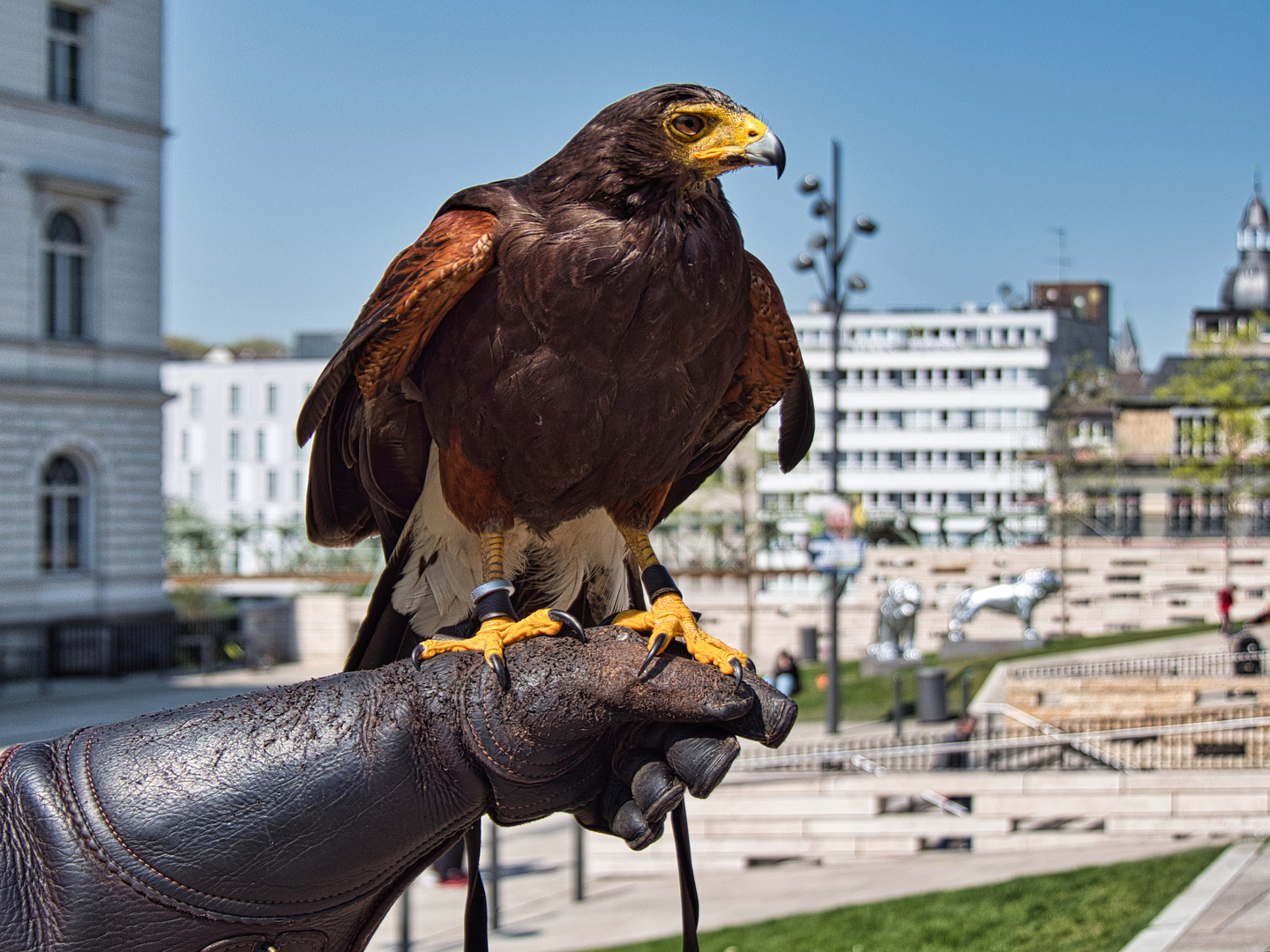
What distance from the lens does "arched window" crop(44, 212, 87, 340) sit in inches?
1108

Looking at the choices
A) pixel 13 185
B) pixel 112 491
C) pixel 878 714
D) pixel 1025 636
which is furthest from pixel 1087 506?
pixel 13 185

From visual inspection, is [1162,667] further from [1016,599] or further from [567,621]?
[567,621]

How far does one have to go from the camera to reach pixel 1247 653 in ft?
66.9

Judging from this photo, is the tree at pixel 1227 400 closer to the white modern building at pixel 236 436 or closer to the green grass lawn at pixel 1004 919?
the green grass lawn at pixel 1004 919

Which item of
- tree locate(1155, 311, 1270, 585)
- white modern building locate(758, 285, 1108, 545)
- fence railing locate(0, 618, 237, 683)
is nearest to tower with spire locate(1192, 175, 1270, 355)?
white modern building locate(758, 285, 1108, 545)

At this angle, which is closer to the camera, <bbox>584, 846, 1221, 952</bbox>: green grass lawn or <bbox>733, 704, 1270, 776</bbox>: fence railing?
<bbox>584, 846, 1221, 952</bbox>: green grass lawn

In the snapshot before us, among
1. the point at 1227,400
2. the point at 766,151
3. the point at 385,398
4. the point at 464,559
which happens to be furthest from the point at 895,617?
the point at 766,151

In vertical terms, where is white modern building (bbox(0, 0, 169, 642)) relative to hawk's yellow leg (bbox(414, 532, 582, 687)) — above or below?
above

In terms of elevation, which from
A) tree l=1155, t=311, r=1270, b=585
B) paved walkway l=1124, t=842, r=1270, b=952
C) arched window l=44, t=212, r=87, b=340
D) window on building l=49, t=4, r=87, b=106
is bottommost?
paved walkway l=1124, t=842, r=1270, b=952

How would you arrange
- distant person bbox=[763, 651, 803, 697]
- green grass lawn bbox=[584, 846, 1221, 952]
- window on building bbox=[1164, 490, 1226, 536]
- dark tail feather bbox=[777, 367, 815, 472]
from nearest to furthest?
1. dark tail feather bbox=[777, 367, 815, 472]
2. green grass lawn bbox=[584, 846, 1221, 952]
3. distant person bbox=[763, 651, 803, 697]
4. window on building bbox=[1164, 490, 1226, 536]

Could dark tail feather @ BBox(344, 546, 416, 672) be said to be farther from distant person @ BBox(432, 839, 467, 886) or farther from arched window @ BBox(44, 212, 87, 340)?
arched window @ BBox(44, 212, 87, 340)

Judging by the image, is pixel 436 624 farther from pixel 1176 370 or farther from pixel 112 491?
pixel 1176 370

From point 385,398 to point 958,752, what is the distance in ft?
40.2

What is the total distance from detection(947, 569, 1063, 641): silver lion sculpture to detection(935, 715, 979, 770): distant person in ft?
38.2
